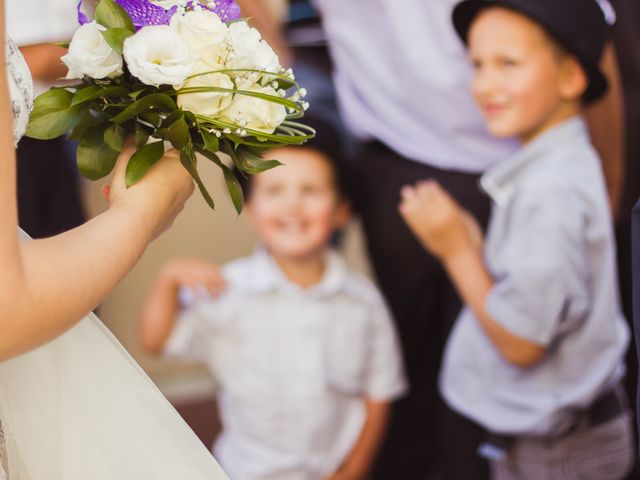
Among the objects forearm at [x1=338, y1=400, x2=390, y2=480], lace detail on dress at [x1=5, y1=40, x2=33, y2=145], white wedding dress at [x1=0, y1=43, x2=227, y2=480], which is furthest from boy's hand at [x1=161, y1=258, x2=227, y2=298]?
lace detail on dress at [x1=5, y1=40, x2=33, y2=145]

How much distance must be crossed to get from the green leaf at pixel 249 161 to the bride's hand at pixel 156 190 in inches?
2.8

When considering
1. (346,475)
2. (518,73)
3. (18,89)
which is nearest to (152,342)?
(346,475)

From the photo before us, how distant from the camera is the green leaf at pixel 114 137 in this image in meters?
1.42

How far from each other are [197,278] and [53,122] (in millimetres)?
1274

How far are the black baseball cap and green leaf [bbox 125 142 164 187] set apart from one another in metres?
1.08

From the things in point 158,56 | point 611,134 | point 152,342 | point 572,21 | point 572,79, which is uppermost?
point 158,56

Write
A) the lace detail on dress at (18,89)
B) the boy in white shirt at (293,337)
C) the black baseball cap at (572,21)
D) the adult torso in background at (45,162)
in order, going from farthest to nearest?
the boy in white shirt at (293,337)
the adult torso in background at (45,162)
the black baseball cap at (572,21)
the lace detail on dress at (18,89)

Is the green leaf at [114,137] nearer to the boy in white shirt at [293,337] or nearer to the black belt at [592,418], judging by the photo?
the boy in white shirt at [293,337]

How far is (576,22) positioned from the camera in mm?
2219

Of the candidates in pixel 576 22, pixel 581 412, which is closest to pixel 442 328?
pixel 581 412

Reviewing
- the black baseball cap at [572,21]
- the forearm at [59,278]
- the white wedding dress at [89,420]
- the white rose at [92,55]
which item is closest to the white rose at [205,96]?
the white rose at [92,55]

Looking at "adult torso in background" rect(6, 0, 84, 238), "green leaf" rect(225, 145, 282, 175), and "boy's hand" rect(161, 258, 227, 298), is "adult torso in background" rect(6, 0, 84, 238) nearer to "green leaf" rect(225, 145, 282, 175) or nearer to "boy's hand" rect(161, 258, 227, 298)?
"boy's hand" rect(161, 258, 227, 298)

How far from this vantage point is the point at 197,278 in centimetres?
265

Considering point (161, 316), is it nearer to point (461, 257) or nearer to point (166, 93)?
point (461, 257)
